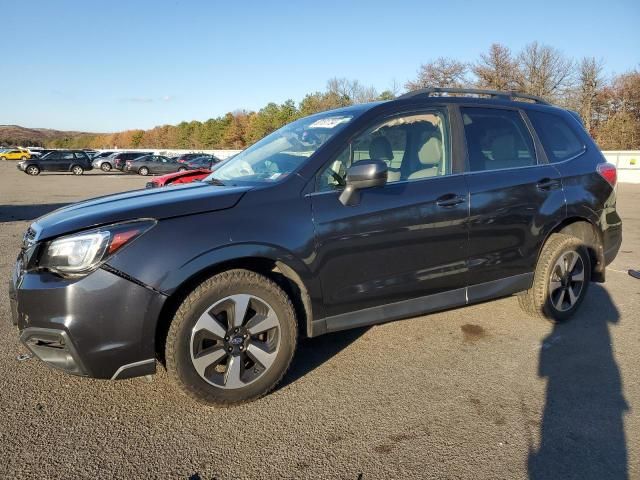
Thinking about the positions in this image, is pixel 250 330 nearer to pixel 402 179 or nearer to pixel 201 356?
pixel 201 356

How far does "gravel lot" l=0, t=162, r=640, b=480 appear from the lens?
7.83ft

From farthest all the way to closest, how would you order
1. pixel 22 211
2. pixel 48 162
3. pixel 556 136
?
pixel 48 162, pixel 22 211, pixel 556 136

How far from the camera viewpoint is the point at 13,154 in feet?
188

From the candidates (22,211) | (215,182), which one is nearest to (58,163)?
(22,211)

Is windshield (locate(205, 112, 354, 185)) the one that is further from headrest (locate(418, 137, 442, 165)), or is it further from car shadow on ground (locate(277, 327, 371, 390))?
car shadow on ground (locate(277, 327, 371, 390))

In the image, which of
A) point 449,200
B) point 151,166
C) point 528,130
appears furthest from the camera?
point 151,166

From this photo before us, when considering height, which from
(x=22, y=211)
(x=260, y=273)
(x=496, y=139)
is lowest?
(x=22, y=211)

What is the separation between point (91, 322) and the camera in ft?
8.30

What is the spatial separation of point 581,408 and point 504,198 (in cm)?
161

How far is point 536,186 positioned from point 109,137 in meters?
180

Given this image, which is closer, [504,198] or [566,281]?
[504,198]

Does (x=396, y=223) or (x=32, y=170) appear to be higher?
(x=32, y=170)

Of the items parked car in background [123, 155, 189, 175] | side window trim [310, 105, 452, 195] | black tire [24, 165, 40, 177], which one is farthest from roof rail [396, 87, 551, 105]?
black tire [24, 165, 40, 177]

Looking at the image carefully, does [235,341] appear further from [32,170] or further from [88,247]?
[32,170]
